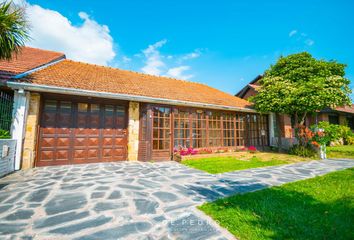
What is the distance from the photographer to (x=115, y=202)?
10.3 feet

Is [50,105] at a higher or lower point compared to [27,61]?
lower

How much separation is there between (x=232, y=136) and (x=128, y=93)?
21.2ft

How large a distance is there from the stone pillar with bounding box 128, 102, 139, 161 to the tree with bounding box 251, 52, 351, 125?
22.9 ft

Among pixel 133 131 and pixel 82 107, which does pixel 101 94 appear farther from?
pixel 133 131

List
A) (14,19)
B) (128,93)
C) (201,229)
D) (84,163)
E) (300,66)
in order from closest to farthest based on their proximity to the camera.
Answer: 1. (201,229)
2. (14,19)
3. (84,163)
4. (128,93)
5. (300,66)

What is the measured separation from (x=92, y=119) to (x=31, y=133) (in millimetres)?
2035

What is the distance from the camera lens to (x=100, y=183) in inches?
169

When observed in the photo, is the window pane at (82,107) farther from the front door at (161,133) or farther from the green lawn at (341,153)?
the green lawn at (341,153)

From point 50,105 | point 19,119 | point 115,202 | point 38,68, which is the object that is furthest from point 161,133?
point 38,68

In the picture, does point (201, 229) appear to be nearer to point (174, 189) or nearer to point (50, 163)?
point (174, 189)

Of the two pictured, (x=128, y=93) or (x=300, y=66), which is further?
(x=300, y=66)

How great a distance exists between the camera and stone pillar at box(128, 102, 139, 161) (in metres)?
7.64

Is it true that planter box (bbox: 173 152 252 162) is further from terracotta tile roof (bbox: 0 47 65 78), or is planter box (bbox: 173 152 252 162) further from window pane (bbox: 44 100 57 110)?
terracotta tile roof (bbox: 0 47 65 78)

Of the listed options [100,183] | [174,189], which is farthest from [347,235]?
[100,183]
